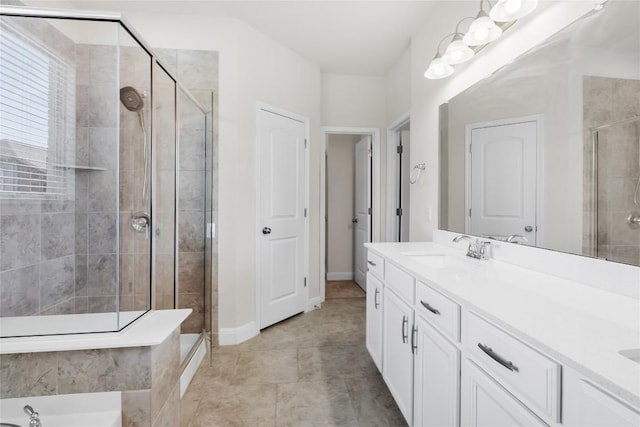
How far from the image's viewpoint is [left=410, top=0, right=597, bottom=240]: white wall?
1279 mm

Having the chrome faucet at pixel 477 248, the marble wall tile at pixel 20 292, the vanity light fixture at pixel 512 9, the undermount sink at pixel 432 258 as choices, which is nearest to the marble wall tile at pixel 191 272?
the marble wall tile at pixel 20 292

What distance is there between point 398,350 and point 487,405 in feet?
2.36

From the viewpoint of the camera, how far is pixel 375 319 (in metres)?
1.98

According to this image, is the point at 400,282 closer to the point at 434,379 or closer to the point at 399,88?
the point at 434,379

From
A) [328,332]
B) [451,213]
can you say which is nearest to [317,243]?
[328,332]

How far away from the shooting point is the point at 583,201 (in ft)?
3.59

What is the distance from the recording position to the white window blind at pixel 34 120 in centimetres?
172

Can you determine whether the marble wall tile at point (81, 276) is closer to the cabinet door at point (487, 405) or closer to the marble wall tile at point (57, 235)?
the marble wall tile at point (57, 235)

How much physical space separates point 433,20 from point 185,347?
2.99m

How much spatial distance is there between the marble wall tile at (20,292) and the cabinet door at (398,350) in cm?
216

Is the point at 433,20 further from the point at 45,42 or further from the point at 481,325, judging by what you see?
the point at 45,42

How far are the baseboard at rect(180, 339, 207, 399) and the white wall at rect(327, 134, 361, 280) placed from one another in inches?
101

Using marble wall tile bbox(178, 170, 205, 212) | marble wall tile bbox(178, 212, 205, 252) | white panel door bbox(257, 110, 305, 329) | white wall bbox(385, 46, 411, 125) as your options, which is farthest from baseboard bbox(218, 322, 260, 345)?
white wall bbox(385, 46, 411, 125)

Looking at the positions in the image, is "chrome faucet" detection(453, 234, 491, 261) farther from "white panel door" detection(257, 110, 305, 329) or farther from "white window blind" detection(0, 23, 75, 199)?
"white window blind" detection(0, 23, 75, 199)
